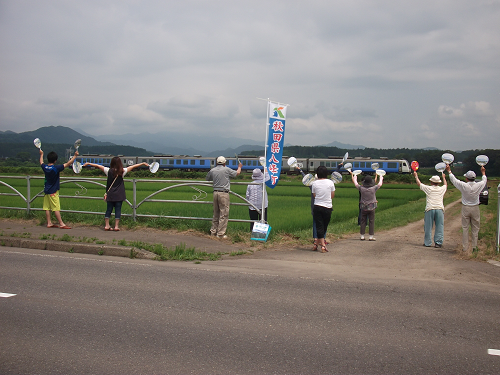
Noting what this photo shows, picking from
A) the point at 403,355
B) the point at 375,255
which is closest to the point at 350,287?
the point at 403,355

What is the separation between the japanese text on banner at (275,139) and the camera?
9.25 metres

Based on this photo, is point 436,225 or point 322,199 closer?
point 322,199

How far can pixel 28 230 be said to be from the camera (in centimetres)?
991

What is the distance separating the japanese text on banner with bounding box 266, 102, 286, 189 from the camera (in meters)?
9.25

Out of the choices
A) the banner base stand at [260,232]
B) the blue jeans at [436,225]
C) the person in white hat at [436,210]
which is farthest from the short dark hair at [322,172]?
the blue jeans at [436,225]

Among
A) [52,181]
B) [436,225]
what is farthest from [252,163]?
[436,225]

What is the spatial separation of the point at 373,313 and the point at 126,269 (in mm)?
4118

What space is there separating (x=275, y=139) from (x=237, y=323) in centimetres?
578

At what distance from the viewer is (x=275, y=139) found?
9.38 m

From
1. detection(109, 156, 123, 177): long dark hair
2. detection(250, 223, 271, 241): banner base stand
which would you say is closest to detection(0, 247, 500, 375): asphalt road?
detection(250, 223, 271, 241): banner base stand

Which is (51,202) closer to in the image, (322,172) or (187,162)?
(322,172)

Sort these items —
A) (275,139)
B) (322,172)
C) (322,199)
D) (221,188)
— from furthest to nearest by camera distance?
1. (275,139)
2. (221,188)
3. (322,172)
4. (322,199)

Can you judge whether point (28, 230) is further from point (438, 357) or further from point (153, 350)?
point (438, 357)

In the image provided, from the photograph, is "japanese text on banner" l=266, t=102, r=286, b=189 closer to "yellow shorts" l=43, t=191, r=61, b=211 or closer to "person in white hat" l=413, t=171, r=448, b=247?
"person in white hat" l=413, t=171, r=448, b=247
